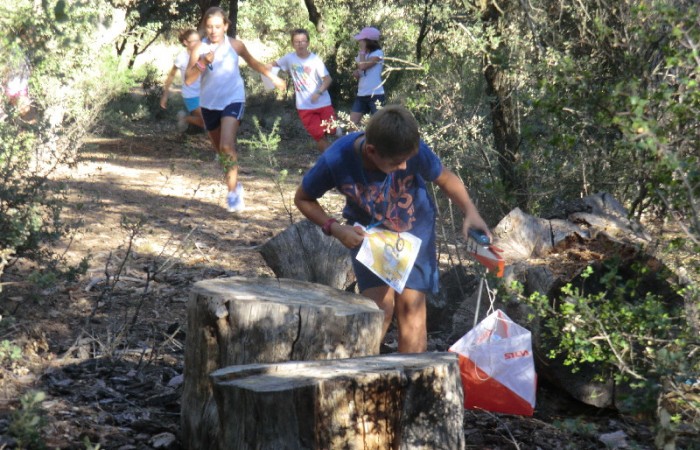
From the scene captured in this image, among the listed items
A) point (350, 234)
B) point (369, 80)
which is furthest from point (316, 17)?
point (350, 234)

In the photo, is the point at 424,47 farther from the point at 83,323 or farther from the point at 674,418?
the point at 674,418

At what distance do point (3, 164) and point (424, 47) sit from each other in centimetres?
1193

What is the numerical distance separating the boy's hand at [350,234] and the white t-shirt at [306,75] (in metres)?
7.54

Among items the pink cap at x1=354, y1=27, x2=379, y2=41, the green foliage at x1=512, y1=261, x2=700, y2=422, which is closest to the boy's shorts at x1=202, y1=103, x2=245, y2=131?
the pink cap at x1=354, y1=27, x2=379, y2=41

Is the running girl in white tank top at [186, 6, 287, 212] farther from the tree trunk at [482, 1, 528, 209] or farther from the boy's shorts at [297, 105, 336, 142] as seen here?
the boy's shorts at [297, 105, 336, 142]

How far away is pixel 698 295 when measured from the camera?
365 cm

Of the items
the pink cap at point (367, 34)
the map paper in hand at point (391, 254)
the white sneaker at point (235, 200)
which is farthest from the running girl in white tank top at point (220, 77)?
the map paper in hand at point (391, 254)

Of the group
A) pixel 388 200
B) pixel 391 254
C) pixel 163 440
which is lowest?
pixel 163 440

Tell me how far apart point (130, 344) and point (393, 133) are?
7.94ft

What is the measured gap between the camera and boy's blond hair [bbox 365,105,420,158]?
4422mm

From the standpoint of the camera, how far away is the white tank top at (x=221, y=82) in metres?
9.28

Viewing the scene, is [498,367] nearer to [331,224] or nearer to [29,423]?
[331,224]

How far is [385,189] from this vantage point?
486 centimetres

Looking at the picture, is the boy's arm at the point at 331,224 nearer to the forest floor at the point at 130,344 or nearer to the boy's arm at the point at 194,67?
the forest floor at the point at 130,344
